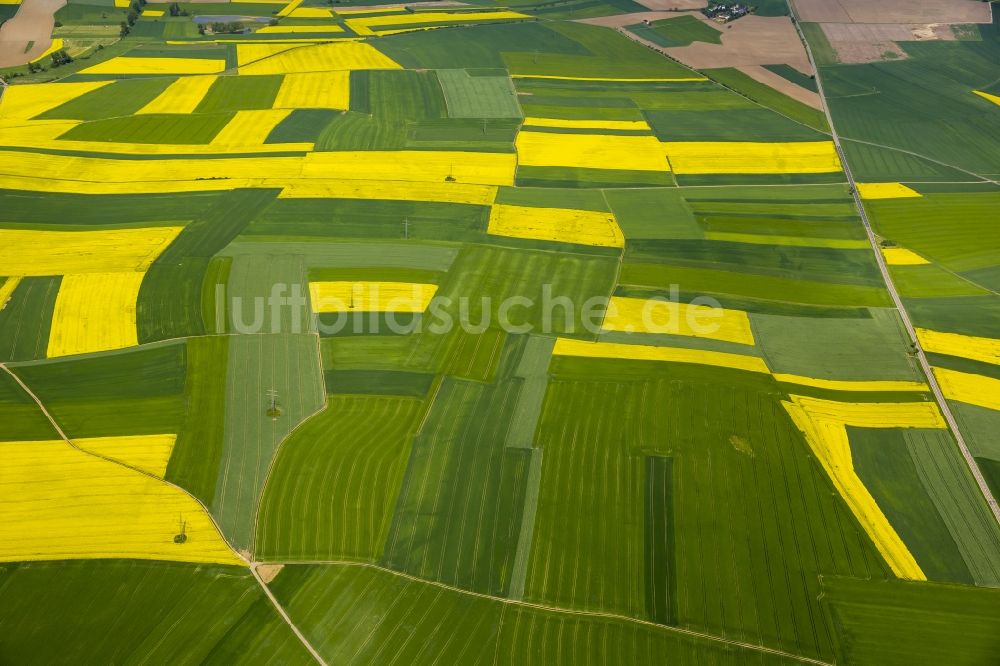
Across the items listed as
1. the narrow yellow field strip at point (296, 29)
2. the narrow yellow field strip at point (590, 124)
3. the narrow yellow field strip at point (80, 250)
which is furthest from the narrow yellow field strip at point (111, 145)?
the narrow yellow field strip at point (296, 29)

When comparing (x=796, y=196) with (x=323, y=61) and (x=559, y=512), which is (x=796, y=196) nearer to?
(x=559, y=512)

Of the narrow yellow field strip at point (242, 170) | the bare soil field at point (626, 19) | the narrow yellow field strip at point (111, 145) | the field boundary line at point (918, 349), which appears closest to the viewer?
the field boundary line at point (918, 349)

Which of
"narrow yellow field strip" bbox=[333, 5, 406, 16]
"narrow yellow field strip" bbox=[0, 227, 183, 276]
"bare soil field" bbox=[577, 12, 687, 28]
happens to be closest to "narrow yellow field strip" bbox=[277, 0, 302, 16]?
"narrow yellow field strip" bbox=[333, 5, 406, 16]

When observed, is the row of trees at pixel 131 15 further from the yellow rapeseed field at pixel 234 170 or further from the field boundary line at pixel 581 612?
the field boundary line at pixel 581 612

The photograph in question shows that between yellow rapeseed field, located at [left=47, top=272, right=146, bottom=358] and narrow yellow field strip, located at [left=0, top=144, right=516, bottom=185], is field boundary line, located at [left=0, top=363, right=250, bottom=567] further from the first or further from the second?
narrow yellow field strip, located at [left=0, top=144, right=516, bottom=185]

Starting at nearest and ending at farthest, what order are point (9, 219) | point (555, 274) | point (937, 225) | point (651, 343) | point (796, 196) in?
point (651, 343) < point (555, 274) < point (9, 219) < point (937, 225) < point (796, 196)

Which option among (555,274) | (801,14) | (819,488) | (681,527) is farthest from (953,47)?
(681,527)
